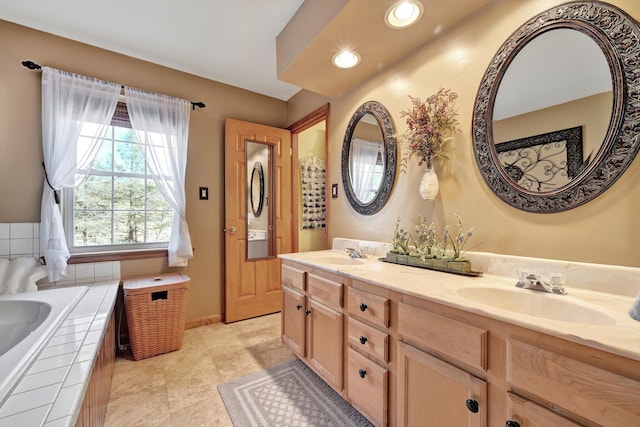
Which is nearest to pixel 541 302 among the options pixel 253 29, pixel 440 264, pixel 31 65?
pixel 440 264

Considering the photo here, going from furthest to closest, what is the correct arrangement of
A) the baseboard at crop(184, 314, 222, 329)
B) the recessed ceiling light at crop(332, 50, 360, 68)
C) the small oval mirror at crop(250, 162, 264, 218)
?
the small oval mirror at crop(250, 162, 264, 218)
the baseboard at crop(184, 314, 222, 329)
the recessed ceiling light at crop(332, 50, 360, 68)

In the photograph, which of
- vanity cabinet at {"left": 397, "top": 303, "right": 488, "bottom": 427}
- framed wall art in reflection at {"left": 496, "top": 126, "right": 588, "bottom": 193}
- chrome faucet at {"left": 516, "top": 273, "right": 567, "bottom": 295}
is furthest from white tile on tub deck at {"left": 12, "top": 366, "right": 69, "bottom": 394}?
framed wall art in reflection at {"left": 496, "top": 126, "right": 588, "bottom": 193}

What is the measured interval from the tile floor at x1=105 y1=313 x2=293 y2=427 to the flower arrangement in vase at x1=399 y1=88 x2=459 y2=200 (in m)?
1.77

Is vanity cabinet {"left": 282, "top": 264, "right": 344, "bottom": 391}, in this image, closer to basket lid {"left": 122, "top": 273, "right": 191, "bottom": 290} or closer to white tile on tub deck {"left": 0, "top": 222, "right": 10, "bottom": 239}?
basket lid {"left": 122, "top": 273, "right": 191, "bottom": 290}

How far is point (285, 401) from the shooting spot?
164cm

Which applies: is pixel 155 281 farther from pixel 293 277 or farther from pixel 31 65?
pixel 31 65

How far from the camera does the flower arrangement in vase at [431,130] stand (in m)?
1.54

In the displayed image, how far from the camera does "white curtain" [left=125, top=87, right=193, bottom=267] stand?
2.43 meters

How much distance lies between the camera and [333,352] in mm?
1562

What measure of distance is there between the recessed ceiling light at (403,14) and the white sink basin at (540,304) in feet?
4.80

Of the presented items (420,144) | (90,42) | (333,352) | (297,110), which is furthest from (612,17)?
(90,42)

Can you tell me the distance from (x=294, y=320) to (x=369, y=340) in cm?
79

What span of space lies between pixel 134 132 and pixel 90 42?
2.50 ft

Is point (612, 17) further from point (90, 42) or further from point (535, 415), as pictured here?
point (90, 42)
